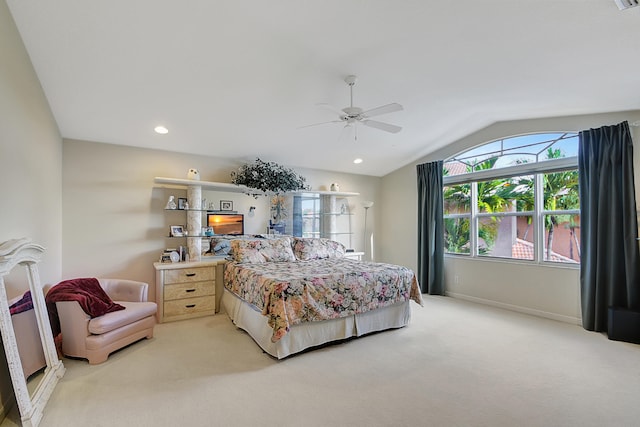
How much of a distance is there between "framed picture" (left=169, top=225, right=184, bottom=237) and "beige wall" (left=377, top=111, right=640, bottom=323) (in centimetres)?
436

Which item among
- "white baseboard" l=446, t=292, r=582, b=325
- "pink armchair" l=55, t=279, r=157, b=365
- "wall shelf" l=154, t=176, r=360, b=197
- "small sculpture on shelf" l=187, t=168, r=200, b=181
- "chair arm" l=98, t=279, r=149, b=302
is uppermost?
Result: "small sculpture on shelf" l=187, t=168, r=200, b=181

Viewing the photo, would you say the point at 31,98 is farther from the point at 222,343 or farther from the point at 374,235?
the point at 374,235

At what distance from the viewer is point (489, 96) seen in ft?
12.5

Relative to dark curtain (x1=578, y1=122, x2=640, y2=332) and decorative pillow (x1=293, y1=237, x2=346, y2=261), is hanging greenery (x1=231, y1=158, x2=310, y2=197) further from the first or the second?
dark curtain (x1=578, y1=122, x2=640, y2=332)

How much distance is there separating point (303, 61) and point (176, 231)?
9.92 feet

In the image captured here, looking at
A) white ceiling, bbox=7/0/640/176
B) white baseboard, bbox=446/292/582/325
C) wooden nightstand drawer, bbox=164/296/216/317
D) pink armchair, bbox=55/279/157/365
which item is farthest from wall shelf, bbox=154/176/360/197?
white baseboard, bbox=446/292/582/325

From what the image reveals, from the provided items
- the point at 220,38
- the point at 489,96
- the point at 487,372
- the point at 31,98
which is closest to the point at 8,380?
the point at 31,98

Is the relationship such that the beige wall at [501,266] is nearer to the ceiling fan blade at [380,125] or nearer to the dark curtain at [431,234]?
the dark curtain at [431,234]

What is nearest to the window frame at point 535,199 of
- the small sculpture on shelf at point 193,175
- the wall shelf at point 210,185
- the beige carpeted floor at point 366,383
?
the beige carpeted floor at point 366,383

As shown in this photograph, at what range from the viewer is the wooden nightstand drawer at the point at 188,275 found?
159 inches

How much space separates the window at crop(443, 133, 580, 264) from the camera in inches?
170

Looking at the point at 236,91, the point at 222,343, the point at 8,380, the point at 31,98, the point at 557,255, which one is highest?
the point at 236,91

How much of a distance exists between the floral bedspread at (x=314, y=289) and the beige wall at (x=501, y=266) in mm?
1906

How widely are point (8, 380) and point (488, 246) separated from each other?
6011mm
